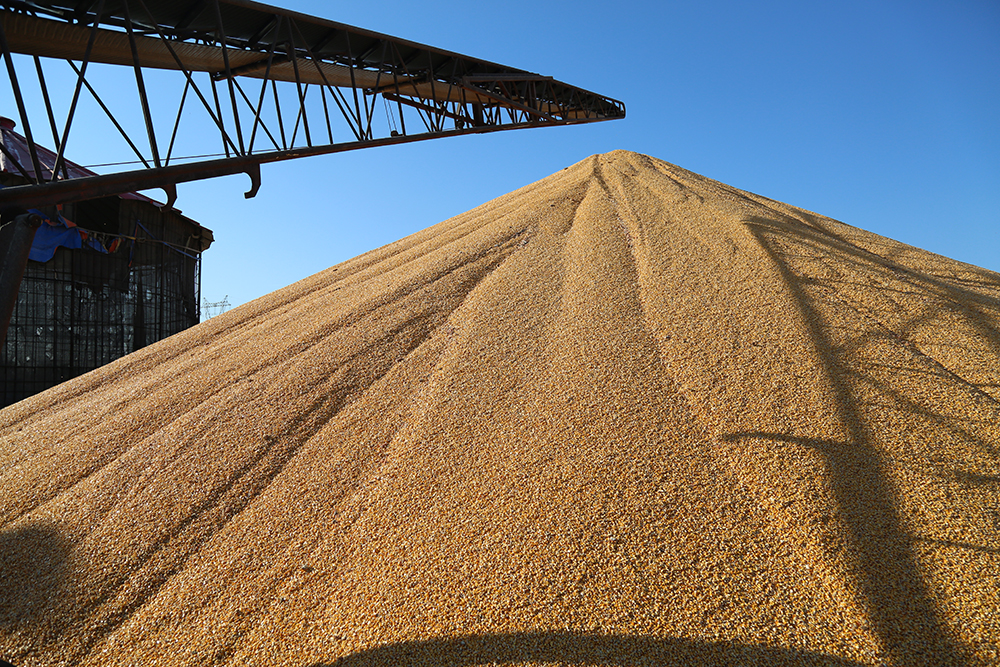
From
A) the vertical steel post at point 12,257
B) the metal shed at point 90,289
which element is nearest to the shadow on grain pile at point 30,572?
the vertical steel post at point 12,257

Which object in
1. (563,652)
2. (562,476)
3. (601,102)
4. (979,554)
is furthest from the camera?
(601,102)

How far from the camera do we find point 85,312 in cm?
1083

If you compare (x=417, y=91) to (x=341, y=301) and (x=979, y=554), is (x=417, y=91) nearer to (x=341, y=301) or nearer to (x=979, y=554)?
(x=341, y=301)

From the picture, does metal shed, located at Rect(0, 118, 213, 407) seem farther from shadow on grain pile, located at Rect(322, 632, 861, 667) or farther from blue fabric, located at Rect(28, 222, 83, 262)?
shadow on grain pile, located at Rect(322, 632, 861, 667)

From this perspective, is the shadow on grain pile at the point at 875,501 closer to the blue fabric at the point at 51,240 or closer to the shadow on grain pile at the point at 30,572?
the shadow on grain pile at the point at 30,572


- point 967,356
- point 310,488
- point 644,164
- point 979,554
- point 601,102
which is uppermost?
point 601,102

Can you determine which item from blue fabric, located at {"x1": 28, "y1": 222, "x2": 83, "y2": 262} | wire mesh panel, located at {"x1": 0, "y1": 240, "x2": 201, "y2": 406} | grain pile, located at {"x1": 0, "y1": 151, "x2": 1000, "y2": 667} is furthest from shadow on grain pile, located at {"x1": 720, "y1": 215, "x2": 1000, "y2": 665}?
wire mesh panel, located at {"x1": 0, "y1": 240, "x2": 201, "y2": 406}

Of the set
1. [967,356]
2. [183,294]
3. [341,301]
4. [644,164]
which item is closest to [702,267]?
[967,356]

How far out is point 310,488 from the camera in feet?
11.7

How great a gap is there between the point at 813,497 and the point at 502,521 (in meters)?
1.72

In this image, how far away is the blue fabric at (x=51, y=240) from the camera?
9.90 meters

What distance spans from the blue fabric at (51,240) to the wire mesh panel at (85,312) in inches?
8.9

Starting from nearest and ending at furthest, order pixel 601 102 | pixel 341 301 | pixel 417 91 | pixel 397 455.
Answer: pixel 397 455
pixel 341 301
pixel 417 91
pixel 601 102

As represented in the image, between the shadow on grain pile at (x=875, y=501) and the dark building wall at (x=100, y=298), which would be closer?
the shadow on grain pile at (x=875, y=501)
